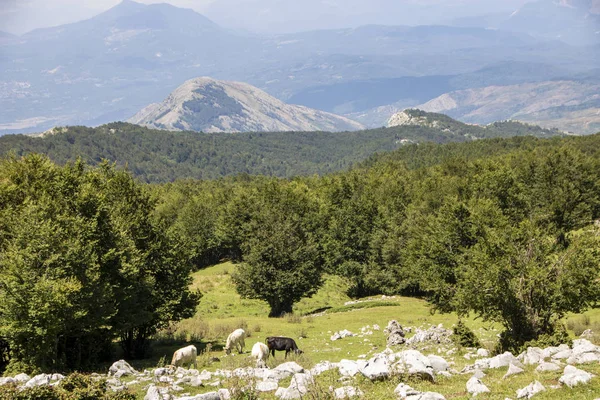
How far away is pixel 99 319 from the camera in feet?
68.6

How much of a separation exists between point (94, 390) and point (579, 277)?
67.9ft

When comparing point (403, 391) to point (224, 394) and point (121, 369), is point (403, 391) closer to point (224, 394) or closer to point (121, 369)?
point (224, 394)

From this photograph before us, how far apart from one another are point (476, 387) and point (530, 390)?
4.53 feet

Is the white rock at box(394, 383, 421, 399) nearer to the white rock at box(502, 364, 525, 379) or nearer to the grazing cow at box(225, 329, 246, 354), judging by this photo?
the white rock at box(502, 364, 525, 379)

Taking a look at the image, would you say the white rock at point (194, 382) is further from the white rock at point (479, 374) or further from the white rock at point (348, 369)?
the white rock at point (479, 374)

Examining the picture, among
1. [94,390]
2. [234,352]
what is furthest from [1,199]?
[94,390]

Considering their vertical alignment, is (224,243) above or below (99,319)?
below

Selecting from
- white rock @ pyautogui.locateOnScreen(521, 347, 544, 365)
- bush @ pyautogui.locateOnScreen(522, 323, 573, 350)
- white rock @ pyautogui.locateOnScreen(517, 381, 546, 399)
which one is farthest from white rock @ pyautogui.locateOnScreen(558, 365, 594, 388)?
bush @ pyautogui.locateOnScreen(522, 323, 573, 350)

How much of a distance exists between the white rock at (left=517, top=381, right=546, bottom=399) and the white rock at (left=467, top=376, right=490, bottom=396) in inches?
33.7

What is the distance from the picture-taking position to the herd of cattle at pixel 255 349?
20.2 m

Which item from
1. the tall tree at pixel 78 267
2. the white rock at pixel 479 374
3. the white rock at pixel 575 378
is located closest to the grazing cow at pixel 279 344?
the tall tree at pixel 78 267

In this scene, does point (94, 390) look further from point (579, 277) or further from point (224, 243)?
point (224, 243)

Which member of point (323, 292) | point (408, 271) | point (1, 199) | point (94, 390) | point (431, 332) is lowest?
point (323, 292)

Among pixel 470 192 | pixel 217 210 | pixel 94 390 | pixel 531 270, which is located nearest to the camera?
pixel 94 390
